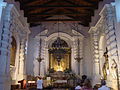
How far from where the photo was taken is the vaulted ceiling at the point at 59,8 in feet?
33.0

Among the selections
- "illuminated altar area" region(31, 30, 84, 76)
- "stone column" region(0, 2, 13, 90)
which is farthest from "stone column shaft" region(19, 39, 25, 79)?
"stone column" region(0, 2, 13, 90)

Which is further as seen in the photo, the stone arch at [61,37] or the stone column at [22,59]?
the stone arch at [61,37]

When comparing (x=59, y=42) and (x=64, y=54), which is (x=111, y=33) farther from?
(x=64, y=54)

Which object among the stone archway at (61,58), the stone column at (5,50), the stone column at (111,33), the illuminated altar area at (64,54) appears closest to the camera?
the stone column at (5,50)

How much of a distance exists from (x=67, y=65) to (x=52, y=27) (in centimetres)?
338

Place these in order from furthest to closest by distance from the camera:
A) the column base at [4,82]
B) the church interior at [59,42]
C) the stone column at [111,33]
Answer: the church interior at [59,42] → the stone column at [111,33] → the column base at [4,82]

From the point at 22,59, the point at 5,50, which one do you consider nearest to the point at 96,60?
the point at 22,59

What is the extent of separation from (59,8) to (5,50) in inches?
215

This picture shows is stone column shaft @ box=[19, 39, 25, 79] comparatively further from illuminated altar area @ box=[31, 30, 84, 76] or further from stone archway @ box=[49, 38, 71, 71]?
stone archway @ box=[49, 38, 71, 71]

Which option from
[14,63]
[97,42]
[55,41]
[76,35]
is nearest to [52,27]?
[55,41]

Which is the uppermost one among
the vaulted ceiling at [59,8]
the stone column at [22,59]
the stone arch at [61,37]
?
the vaulted ceiling at [59,8]

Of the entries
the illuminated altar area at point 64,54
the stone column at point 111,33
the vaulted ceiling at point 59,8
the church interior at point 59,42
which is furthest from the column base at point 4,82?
the illuminated altar area at point 64,54

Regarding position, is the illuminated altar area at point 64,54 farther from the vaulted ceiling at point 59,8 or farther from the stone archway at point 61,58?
the vaulted ceiling at point 59,8

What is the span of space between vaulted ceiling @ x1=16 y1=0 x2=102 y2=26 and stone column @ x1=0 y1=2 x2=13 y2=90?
8.58 feet
